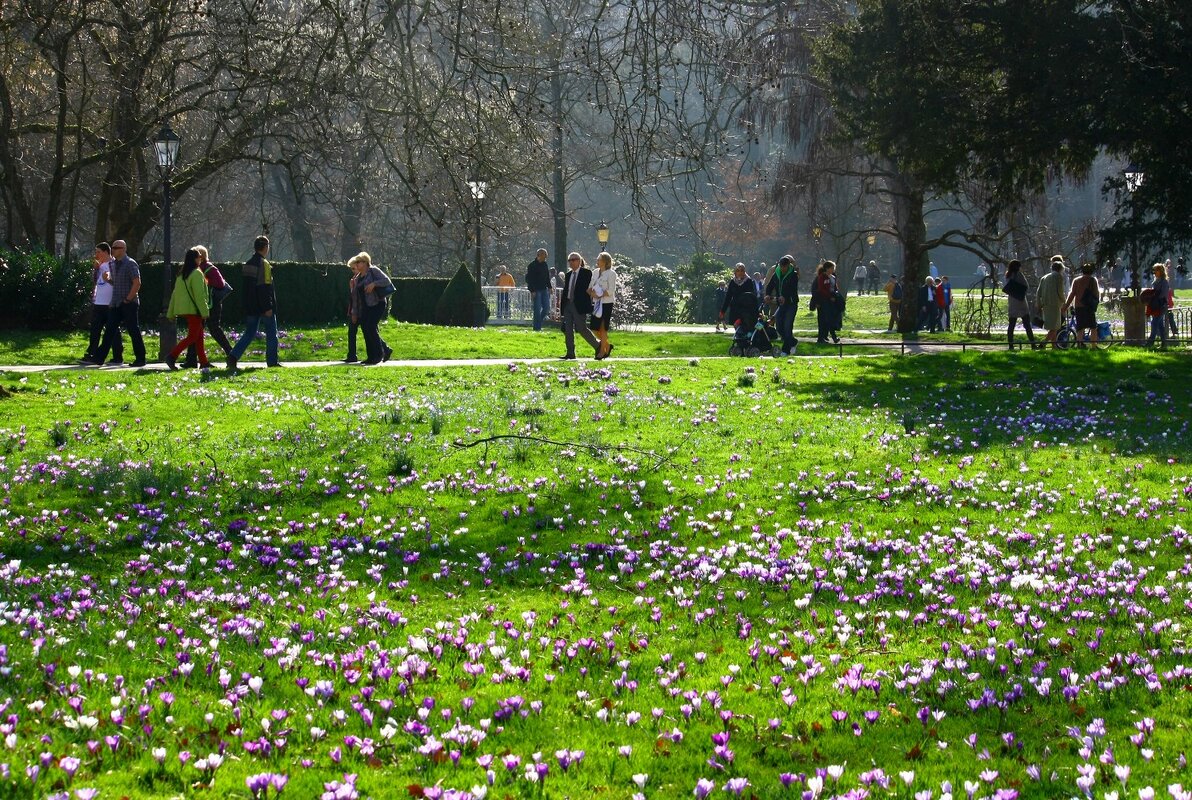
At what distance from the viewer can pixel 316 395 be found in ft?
49.1

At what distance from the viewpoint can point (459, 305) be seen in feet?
108

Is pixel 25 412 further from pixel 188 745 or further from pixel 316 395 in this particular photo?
pixel 188 745

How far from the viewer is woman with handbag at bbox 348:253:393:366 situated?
63.3 feet

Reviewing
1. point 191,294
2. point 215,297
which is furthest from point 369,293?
point 191,294

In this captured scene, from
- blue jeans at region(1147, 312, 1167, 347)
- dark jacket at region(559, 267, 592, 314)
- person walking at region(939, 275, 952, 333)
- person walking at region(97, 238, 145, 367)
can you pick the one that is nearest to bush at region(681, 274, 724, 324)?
person walking at region(939, 275, 952, 333)

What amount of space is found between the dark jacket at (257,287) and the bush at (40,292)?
23.9 ft

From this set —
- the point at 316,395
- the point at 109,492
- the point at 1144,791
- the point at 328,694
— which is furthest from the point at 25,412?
the point at 1144,791

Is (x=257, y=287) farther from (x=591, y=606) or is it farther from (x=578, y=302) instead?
(x=591, y=606)

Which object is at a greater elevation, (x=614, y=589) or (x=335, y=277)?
(x=335, y=277)

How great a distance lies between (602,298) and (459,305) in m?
12.5

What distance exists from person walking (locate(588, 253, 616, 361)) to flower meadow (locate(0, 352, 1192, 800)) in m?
7.88

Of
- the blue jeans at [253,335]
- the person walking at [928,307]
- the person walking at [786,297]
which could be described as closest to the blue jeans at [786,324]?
the person walking at [786,297]

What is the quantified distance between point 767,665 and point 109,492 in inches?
220

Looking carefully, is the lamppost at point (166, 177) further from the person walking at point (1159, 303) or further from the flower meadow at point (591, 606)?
the person walking at point (1159, 303)
